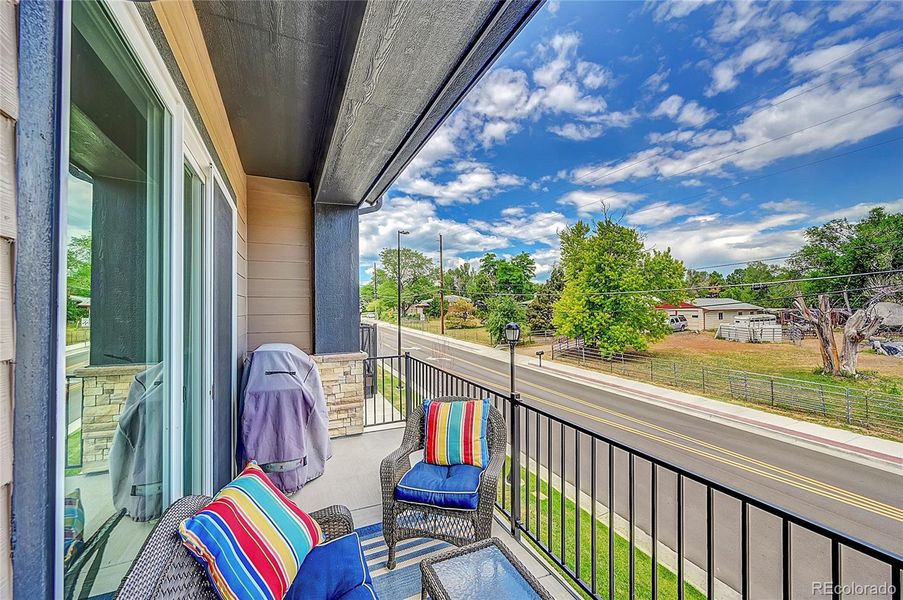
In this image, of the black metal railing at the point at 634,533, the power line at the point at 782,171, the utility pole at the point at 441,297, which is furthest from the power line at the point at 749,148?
the black metal railing at the point at 634,533

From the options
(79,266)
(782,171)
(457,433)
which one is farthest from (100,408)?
(782,171)

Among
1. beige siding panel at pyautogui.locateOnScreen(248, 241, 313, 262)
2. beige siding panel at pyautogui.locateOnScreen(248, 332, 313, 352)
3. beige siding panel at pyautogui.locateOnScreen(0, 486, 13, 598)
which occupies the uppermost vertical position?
beige siding panel at pyautogui.locateOnScreen(248, 241, 313, 262)

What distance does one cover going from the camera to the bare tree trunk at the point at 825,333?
10.2 meters

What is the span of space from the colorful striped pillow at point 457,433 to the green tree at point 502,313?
17.3 metres

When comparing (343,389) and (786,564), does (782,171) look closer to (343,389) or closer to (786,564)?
(343,389)

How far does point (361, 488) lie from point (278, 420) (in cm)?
87

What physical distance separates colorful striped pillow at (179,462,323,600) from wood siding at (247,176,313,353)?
8.59 feet

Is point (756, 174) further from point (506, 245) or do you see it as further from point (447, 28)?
point (447, 28)

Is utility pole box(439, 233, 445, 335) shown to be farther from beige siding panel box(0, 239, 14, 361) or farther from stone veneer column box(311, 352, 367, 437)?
beige siding panel box(0, 239, 14, 361)

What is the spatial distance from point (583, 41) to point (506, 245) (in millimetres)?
11699

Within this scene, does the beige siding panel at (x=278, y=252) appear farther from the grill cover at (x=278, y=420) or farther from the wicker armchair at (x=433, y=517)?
the wicker armchair at (x=433, y=517)

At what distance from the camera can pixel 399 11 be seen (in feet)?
4.34

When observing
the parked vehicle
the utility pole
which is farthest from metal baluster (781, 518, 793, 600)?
the utility pole

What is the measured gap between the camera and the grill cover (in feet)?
8.82
